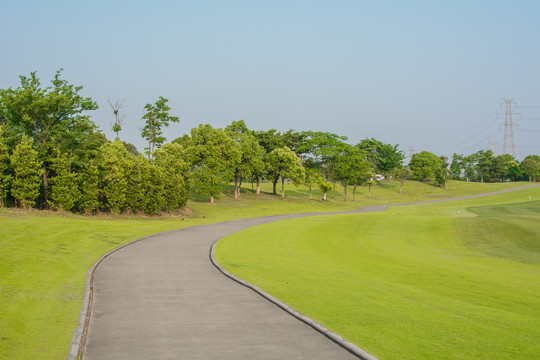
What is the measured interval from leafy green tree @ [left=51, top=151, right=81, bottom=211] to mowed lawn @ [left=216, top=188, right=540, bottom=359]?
16.4 m

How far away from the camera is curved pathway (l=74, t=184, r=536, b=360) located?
666cm

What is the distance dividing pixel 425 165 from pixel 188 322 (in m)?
119

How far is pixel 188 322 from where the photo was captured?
838 centimetres

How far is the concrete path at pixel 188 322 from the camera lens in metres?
6.66

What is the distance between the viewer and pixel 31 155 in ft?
104

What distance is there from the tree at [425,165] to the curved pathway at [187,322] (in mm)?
111523

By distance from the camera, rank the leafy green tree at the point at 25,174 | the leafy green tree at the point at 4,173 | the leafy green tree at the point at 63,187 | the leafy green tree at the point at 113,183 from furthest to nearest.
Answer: the leafy green tree at the point at 113,183 < the leafy green tree at the point at 63,187 < the leafy green tree at the point at 25,174 < the leafy green tree at the point at 4,173

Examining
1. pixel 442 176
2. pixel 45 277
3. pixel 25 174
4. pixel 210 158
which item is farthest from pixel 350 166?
pixel 45 277

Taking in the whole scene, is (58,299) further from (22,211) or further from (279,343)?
(22,211)

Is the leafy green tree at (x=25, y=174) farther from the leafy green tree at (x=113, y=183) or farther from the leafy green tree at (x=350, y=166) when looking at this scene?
the leafy green tree at (x=350, y=166)

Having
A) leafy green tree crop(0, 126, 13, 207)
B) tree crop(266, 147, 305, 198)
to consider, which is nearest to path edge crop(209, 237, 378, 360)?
leafy green tree crop(0, 126, 13, 207)

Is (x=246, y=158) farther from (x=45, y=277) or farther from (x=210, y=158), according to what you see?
(x=45, y=277)

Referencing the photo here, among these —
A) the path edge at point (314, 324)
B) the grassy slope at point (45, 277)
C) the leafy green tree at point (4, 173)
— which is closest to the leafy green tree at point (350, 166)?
the grassy slope at point (45, 277)

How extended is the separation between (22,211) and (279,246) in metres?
21.3
